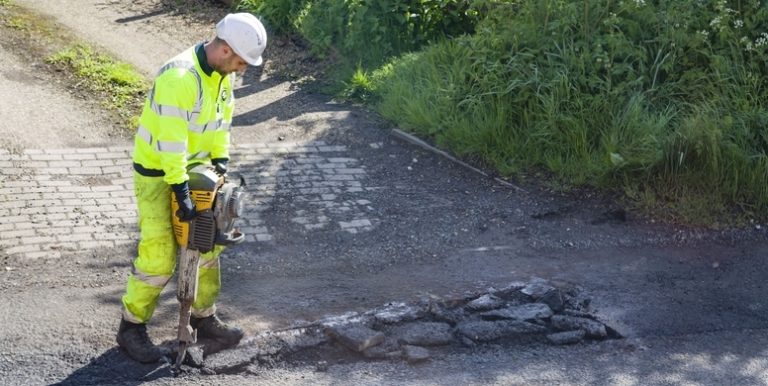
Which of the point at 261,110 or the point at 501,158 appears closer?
the point at 501,158

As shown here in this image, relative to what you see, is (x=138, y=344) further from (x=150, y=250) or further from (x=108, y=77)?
(x=108, y=77)

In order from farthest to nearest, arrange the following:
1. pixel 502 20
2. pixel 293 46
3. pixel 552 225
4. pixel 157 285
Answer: pixel 293 46
pixel 502 20
pixel 552 225
pixel 157 285

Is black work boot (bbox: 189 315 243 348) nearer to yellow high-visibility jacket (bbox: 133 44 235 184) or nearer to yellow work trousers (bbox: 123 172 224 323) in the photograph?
yellow work trousers (bbox: 123 172 224 323)

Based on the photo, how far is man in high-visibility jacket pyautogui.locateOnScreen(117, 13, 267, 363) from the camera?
514 cm

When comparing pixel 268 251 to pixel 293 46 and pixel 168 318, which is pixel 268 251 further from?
pixel 293 46

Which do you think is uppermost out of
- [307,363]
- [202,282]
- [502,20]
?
[502,20]

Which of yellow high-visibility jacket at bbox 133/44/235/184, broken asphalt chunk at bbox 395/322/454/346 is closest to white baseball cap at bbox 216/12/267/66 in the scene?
yellow high-visibility jacket at bbox 133/44/235/184

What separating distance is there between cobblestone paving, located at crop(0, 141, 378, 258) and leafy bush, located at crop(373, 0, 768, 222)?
46.1 inches

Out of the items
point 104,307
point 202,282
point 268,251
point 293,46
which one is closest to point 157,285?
point 202,282

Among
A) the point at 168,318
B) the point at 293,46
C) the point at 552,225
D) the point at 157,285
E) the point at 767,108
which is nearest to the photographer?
the point at 157,285

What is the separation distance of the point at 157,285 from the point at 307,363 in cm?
91

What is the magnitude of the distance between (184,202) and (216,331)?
0.90 metres

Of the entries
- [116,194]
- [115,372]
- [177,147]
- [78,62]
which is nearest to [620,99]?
[116,194]

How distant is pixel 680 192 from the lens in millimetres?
7984
